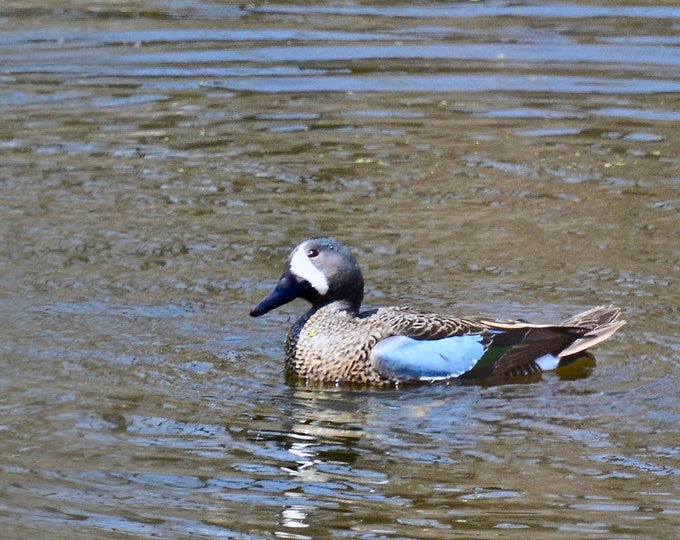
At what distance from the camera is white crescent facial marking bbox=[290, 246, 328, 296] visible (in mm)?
9023

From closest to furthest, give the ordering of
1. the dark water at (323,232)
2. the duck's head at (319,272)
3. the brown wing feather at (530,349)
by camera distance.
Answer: the dark water at (323,232)
the brown wing feather at (530,349)
the duck's head at (319,272)

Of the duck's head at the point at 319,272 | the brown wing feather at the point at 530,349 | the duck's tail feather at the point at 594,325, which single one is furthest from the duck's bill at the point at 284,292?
the duck's tail feather at the point at 594,325

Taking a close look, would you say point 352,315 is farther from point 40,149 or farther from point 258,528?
point 40,149

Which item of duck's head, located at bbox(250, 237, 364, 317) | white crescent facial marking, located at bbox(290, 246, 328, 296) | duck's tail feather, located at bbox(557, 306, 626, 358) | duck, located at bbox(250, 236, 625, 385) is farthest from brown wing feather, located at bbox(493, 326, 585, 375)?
white crescent facial marking, located at bbox(290, 246, 328, 296)

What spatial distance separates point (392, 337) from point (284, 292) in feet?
2.53

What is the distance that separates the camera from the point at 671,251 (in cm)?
1060

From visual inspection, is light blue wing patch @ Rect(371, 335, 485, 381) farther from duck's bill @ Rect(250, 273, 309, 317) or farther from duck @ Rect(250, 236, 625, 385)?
duck's bill @ Rect(250, 273, 309, 317)

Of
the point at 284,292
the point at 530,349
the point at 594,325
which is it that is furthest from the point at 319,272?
the point at 594,325

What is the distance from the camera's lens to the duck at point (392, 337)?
28.5 feet

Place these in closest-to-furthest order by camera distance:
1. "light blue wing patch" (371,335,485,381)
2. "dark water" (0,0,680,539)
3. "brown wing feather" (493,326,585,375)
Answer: "dark water" (0,0,680,539) → "light blue wing patch" (371,335,485,381) → "brown wing feather" (493,326,585,375)

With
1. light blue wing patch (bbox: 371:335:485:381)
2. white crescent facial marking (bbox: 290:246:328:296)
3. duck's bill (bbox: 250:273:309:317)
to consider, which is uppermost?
white crescent facial marking (bbox: 290:246:328:296)

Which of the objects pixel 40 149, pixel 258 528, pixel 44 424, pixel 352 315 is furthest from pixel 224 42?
pixel 258 528

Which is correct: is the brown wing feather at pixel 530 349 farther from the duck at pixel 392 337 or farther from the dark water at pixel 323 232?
the dark water at pixel 323 232

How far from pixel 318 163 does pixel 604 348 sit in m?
4.30
